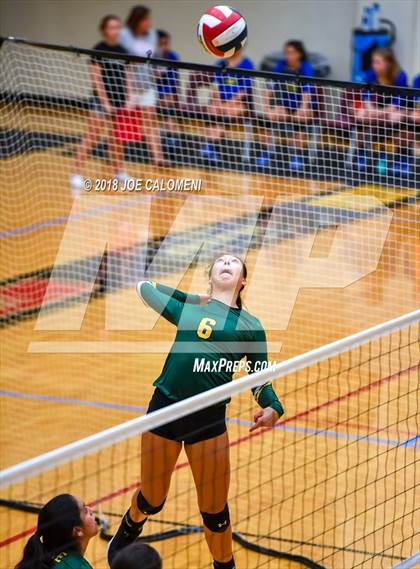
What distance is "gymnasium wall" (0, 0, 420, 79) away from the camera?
48.4 ft

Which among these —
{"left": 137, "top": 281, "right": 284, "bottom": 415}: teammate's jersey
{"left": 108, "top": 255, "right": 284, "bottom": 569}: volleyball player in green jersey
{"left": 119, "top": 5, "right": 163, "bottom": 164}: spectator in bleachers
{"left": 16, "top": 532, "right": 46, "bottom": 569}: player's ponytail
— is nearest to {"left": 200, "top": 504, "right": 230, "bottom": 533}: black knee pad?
{"left": 108, "top": 255, "right": 284, "bottom": 569}: volleyball player in green jersey

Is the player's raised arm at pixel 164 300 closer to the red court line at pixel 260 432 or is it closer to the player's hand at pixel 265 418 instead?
the player's hand at pixel 265 418

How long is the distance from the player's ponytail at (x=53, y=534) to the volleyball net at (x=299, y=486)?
100cm

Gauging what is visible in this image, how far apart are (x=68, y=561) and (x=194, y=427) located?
4.01 feet

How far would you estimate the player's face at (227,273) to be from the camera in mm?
5348

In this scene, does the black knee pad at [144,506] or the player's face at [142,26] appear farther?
the player's face at [142,26]

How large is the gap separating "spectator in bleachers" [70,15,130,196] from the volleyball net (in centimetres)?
395

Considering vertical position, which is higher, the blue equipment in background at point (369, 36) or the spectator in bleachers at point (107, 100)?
the blue equipment in background at point (369, 36)

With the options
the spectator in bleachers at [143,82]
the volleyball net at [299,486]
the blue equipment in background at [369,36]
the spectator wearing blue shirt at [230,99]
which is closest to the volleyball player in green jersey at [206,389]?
the volleyball net at [299,486]

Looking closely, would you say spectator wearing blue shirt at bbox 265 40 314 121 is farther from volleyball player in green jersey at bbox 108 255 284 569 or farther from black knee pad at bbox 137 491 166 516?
black knee pad at bbox 137 491 166 516

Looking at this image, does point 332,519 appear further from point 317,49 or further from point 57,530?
point 317,49
